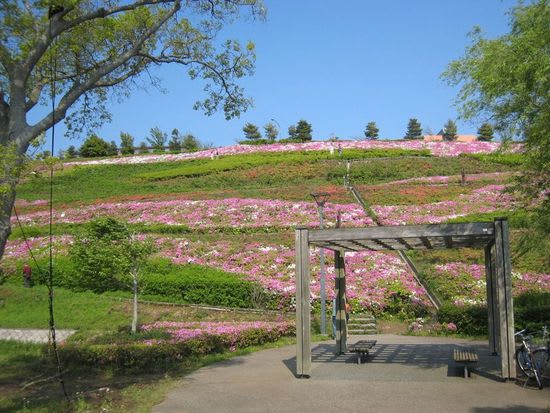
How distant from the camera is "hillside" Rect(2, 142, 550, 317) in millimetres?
18531

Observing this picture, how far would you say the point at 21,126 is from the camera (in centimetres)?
713

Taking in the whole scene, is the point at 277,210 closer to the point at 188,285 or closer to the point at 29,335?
the point at 188,285

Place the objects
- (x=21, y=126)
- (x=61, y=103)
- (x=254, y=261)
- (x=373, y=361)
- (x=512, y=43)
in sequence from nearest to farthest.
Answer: (x=21, y=126) → (x=61, y=103) → (x=512, y=43) → (x=373, y=361) → (x=254, y=261)

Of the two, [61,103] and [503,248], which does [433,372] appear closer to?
[503,248]

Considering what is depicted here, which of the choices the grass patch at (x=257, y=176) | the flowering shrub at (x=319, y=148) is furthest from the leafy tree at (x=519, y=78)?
the flowering shrub at (x=319, y=148)

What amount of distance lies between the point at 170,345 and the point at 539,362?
6885 millimetres

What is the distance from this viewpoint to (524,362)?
347 inches

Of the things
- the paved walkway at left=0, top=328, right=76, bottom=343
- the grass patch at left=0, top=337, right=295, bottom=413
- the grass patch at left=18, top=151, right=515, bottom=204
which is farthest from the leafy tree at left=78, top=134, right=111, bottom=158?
the grass patch at left=0, top=337, right=295, bottom=413

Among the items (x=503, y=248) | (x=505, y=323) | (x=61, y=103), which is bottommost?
(x=505, y=323)

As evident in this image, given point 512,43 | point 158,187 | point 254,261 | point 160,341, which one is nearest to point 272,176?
point 158,187

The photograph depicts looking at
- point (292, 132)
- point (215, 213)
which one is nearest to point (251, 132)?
point (292, 132)

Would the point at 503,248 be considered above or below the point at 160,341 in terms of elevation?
above

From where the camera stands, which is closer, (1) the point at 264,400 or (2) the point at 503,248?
(1) the point at 264,400

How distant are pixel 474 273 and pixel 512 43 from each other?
11944 millimetres
